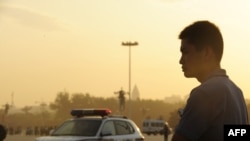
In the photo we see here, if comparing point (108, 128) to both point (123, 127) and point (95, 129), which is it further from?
point (123, 127)

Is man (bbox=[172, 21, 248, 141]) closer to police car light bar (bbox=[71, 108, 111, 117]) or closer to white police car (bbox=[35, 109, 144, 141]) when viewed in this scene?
white police car (bbox=[35, 109, 144, 141])

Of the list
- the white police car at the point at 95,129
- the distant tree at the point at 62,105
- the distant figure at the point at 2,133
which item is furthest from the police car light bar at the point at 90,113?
the distant tree at the point at 62,105

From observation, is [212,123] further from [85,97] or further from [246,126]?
[85,97]

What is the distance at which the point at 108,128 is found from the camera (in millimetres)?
18578

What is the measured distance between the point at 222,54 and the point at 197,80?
196mm

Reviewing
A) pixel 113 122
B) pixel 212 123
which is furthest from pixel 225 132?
pixel 113 122

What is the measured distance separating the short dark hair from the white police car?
1419cm

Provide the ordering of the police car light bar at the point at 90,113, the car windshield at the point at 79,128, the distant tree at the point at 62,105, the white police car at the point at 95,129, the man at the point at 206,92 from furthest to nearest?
the distant tree at the point at 62,105 < the police car light bar at the point at 90,113 < the car windshield at the point at 79,128 < the white police car at the point at 95,129 < the man at the point at 206,92

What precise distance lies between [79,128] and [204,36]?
15196mm

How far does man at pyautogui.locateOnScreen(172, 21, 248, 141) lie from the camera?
327cm

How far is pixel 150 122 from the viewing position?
294 ft

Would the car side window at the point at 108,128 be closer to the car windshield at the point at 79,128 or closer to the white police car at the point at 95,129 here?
the white police car at the point at 95,129

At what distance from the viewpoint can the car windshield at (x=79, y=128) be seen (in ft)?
60.2

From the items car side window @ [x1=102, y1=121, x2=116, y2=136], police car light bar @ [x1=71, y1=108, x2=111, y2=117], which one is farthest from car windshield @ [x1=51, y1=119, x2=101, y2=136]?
police car light bar @ [x1=71, y1=108, x2=111, y2=117]
